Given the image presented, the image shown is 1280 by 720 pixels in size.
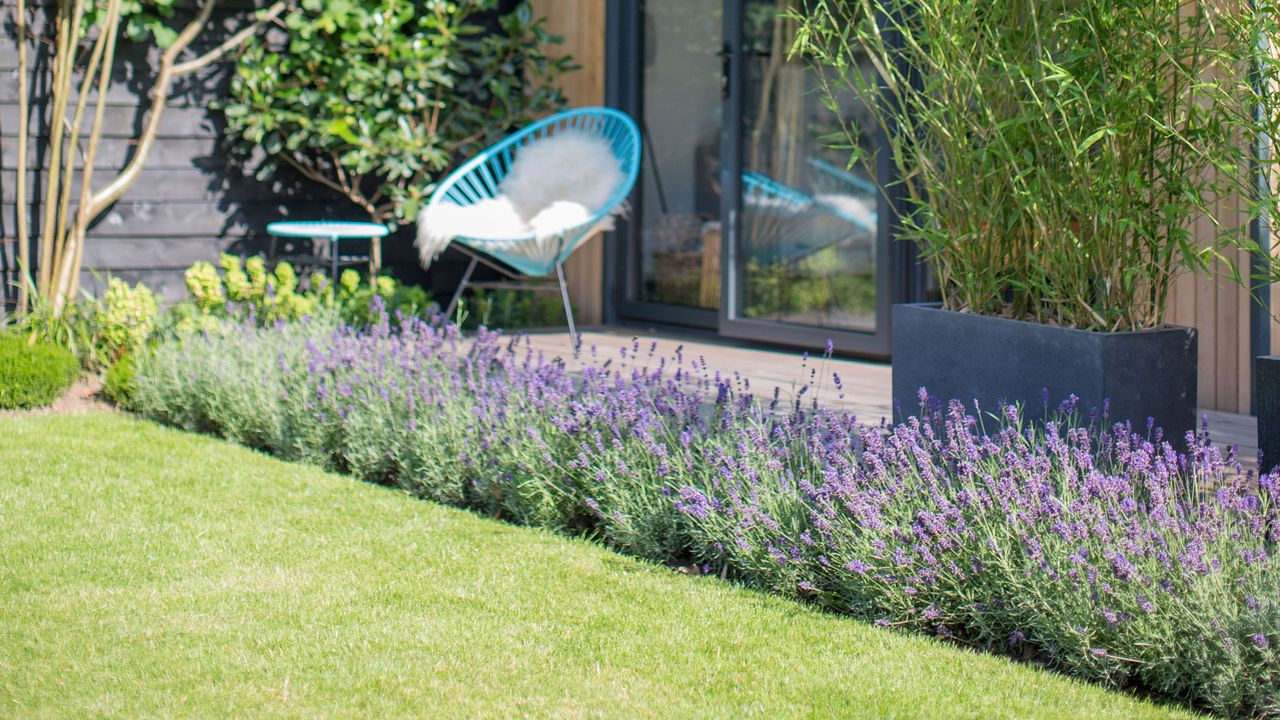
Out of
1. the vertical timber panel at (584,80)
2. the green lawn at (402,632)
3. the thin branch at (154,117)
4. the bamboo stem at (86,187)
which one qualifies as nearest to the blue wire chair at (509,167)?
the vertical timber panel at (584,80)

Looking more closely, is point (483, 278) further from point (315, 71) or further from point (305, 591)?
point (305, 591)

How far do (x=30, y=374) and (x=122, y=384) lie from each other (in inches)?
10.5

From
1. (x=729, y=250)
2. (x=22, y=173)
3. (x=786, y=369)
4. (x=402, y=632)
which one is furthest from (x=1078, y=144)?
(x=22, y=173)

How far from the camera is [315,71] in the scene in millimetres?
5809

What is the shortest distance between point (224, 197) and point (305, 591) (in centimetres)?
379

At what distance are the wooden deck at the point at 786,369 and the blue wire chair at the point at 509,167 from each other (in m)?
0.31

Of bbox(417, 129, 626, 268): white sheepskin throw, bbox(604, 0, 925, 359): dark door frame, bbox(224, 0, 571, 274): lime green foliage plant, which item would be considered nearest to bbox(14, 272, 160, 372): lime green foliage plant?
bbox(417, 129, 626, 268): white sheepskin throw

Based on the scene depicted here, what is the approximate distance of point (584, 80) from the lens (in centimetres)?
642

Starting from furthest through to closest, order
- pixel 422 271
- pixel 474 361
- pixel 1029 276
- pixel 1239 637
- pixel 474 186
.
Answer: pixel 422 271 < pixel 474 186 < pixel 474 361 < pixel 1029 276 < pixel 1239 637

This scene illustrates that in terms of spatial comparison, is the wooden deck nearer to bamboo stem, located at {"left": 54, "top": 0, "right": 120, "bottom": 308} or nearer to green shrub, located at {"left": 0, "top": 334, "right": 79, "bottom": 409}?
green shrub, located at {"left": 0, "top": 334, "right": 79, "bottom": 409}

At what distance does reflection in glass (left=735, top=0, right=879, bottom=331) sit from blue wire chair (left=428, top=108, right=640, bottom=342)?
508mm

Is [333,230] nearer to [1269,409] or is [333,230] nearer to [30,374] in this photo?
[30,374]

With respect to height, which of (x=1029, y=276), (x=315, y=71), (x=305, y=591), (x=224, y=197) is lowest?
(x=305, y=591)

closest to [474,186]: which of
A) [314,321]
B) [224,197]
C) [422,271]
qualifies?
[422,271]
